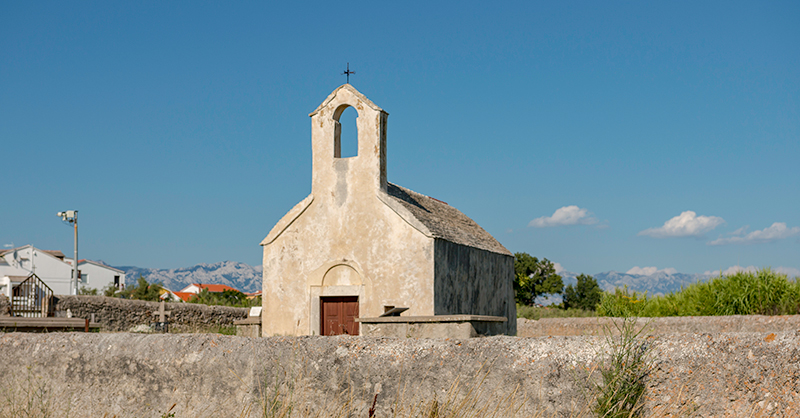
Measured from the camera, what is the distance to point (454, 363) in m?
5.27

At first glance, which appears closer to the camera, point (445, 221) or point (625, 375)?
point (625, 375)

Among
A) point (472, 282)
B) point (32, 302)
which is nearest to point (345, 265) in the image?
point (472, 282)

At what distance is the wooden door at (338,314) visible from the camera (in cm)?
1534

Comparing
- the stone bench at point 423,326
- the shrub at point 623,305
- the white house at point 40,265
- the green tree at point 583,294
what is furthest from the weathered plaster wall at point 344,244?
the white house at point 40,265

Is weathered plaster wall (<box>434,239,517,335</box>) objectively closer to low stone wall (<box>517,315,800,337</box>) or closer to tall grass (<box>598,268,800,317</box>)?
low stone wall (<box>517,315,800,337</box>)

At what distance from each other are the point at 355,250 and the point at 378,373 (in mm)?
9969

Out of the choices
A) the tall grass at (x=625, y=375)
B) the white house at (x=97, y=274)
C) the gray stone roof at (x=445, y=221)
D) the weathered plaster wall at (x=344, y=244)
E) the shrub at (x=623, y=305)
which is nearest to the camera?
the tall grass at (x=625, y=375)

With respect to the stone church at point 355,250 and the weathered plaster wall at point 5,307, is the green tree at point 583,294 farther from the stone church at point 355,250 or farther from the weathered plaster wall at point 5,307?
the weathered plaster wall at point 5,307

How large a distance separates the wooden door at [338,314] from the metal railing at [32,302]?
8891 mm

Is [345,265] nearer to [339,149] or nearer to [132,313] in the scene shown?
[339,149]

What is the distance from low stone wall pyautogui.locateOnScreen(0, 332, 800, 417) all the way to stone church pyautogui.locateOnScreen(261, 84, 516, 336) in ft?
28.7

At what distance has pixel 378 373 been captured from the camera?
17.7 feet

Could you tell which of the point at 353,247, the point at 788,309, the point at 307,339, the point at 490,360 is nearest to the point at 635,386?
the point at 490,360

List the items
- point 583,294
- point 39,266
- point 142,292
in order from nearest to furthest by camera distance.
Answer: point 583,294
point 142,292
point 39,266
